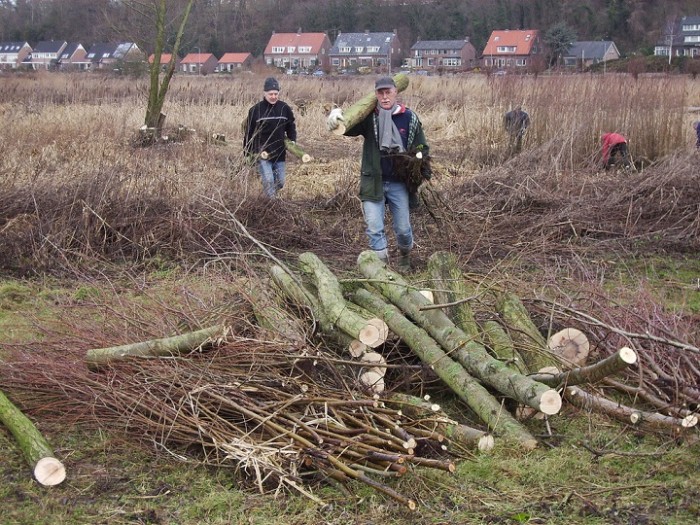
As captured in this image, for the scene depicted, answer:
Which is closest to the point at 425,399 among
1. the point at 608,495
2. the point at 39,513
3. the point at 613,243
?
the point at 608,495

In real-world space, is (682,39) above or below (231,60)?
above

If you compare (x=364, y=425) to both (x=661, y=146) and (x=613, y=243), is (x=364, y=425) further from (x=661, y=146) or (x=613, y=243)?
(x=661, y=146)

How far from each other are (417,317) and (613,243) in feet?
14.1

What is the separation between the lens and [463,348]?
4723 millimetres

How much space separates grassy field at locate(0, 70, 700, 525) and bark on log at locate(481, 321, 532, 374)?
34cm

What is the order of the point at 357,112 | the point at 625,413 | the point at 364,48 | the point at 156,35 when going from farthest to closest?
the point at 364,48
the point at 156,35
the point at 357,112
the point at 625,413

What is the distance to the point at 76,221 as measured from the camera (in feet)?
26.4

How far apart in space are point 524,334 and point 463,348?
45 cm

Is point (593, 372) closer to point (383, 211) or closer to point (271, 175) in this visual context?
point (383, 211)

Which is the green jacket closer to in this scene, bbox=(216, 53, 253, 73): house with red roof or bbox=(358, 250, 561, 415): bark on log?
bbox=(358, 250, 561, 415): bark on log

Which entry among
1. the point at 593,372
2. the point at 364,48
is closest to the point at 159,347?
the point at 593,372

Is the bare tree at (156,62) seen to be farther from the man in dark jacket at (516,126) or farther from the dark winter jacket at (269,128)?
the man in dark jacket at (516,126)

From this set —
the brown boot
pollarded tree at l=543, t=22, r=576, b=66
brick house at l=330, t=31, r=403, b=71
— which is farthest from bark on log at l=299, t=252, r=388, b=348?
brick house at l=330, t=31, r=403, b=71

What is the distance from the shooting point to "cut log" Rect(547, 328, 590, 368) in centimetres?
493
